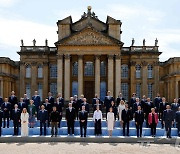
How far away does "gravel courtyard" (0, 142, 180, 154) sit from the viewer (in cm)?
1638

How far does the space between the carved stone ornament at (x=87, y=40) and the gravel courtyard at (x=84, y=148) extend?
2658 centimetres

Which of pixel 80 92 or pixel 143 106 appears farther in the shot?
pixel 80 92

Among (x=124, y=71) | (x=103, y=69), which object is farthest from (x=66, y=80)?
(x=124, y=71)

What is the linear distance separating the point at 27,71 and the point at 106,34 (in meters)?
13.3

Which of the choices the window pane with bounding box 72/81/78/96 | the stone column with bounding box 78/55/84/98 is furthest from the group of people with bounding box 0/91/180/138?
the window pane with bounding box 72/81/78/96

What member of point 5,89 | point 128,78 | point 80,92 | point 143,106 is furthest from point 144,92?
point 143,106

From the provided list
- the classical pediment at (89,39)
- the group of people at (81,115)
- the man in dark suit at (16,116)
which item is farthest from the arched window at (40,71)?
the man in dark suit at (16,116)

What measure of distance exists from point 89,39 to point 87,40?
0.28 meters

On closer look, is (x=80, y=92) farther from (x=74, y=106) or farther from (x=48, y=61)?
(x=74, y=106)

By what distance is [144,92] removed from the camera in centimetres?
4994

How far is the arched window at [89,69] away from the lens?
48.6 metres

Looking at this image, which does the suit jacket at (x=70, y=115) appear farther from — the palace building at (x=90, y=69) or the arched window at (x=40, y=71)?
the arched window at (x=40, y=71)

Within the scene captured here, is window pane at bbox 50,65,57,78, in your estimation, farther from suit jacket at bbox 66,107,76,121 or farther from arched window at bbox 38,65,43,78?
suit jacket at bbox 66,107,76,121

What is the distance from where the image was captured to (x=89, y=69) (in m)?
48.8
